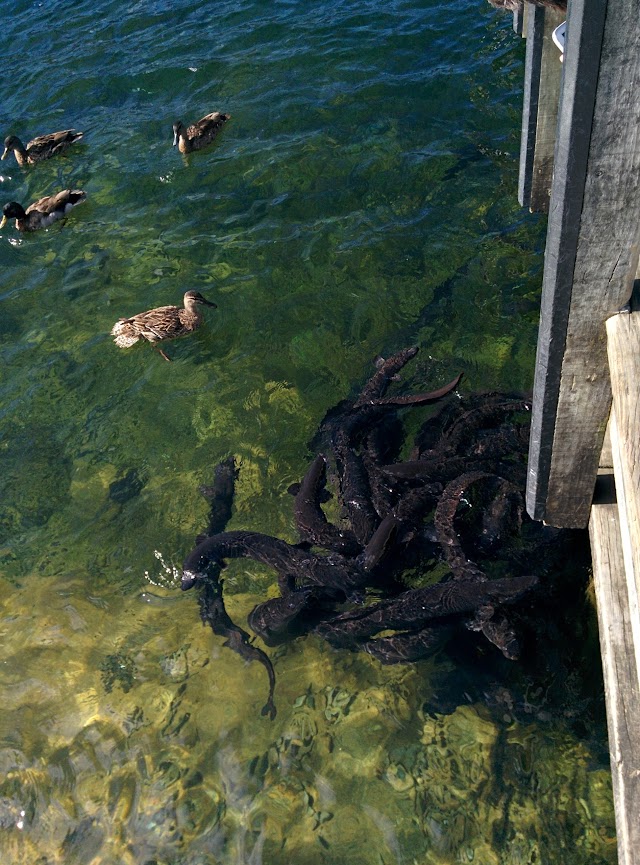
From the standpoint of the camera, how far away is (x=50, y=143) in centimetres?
1238

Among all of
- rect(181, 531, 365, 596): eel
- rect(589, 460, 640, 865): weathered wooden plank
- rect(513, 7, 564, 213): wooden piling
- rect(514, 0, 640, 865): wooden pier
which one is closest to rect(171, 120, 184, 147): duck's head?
rect(513, 7, 564, 213): wooden piling

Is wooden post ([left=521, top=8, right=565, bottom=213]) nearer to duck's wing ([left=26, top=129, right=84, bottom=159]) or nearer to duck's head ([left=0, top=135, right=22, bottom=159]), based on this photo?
duck's wing ([left=26, top=129, right=84, bottom=159])

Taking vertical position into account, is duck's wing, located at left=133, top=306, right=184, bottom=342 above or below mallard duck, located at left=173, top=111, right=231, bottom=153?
below

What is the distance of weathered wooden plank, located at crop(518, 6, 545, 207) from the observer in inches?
321

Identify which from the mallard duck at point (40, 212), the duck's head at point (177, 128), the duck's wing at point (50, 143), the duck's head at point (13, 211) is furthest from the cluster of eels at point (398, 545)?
the duck's wing at point (50, 143)

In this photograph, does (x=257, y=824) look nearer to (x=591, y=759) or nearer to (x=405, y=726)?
(x=405, y=726)

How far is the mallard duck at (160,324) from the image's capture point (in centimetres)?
930

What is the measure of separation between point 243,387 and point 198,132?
5.06 meters

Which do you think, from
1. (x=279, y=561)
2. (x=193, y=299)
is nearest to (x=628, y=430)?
(x=279, y=561)

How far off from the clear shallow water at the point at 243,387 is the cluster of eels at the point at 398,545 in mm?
223

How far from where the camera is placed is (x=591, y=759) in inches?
216

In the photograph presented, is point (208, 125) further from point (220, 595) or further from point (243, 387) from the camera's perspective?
point (220, 595)

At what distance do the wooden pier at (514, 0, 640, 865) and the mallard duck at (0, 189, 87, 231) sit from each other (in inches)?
337

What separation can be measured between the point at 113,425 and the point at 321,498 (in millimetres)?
2730
